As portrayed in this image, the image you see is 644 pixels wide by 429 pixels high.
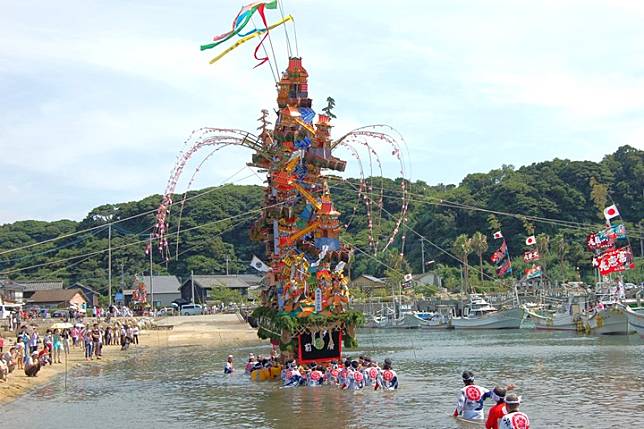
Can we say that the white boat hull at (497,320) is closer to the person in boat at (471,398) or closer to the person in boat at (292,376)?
the person in boat at (292,376)

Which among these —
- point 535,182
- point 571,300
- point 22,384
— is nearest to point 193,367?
point 22,384

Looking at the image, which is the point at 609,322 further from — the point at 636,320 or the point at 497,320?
the point at 497,320

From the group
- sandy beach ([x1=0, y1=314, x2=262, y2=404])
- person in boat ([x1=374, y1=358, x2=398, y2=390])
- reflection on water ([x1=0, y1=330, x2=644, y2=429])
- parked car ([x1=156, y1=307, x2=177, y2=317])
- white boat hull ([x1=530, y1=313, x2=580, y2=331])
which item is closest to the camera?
reflection on water ([x1=0, y1=330, x2=644, y2=429])

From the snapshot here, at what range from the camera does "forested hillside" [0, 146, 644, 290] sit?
4363 inches

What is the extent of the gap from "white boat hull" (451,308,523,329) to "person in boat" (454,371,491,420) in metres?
61.7

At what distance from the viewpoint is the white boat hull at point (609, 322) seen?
60.3m

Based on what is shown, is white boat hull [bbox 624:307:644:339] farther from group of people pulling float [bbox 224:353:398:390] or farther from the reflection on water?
group of people pulling float [bbox 224:353:398:390]

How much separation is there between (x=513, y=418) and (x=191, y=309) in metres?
107

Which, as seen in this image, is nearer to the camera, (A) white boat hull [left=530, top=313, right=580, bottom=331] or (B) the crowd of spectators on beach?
(B) the crowd of spectators on beach

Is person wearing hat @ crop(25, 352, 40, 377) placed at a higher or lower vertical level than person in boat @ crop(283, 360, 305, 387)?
higher

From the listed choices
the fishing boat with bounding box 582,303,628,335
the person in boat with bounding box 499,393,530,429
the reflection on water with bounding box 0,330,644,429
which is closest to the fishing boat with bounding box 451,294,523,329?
the fishing boat with bounding box 582,303,628,335

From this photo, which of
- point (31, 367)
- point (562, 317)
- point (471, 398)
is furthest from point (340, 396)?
point (562, 317)

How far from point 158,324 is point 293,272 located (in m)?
58.3

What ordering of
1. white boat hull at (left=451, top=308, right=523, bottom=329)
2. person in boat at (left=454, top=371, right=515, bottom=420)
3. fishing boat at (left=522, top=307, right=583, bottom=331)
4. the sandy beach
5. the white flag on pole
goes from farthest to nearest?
1. white boat hull at (left=451, top=308, right=523, bottom=329)
2. fishing boat at (left=522, top=307, right=583, bottom=331)
3. the sandy beach
4. the white flag on pole
5. person in boat at (left=454, top=371, right=515, bottom=420)
